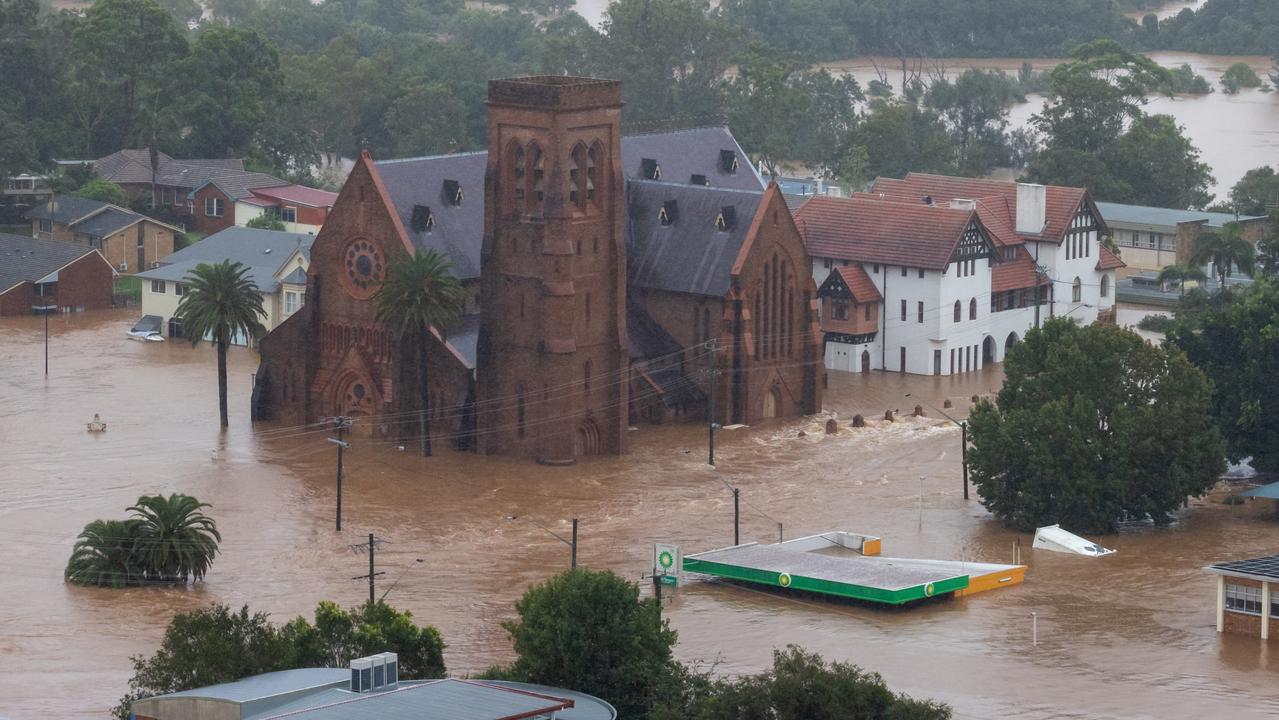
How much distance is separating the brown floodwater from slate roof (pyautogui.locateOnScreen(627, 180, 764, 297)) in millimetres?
6830

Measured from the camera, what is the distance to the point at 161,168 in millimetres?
170250

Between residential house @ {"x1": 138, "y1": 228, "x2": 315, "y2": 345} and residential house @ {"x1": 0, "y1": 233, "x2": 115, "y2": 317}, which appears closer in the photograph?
residential house @ {"x1": 138, "y1": 228, "x2": 315, "y2": 345}

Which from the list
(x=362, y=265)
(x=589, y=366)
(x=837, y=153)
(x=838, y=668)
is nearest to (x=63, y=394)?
(x=362, y=265)

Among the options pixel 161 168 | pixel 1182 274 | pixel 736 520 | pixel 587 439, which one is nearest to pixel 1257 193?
pixel 1182 274

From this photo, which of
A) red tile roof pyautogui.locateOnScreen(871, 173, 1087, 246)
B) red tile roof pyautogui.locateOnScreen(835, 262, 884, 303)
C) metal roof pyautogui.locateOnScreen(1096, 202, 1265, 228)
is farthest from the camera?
metal roof pyautogui.locateOnScreen(1096, 202, 1265, 228)

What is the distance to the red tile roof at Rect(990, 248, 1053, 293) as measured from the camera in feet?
444

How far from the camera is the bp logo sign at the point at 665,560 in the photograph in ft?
302

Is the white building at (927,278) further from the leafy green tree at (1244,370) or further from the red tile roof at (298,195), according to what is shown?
the red tile roof at (298,195)

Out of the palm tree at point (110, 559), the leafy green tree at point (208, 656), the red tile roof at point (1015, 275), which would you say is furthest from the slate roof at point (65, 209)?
the leafy green tree at point (208, 656)

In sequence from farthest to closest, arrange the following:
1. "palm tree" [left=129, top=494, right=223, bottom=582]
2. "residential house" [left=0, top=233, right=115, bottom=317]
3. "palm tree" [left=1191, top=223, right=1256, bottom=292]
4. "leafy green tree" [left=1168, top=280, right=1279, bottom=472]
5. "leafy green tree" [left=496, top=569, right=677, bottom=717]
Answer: "residential house" [left=0, top=233, right=115, bottom=317], "palm tree" [left=1191, top=223, right=1256, bottom=292], "leafy green tree" [left=1168, top=280, right=1279, bottom=472], "palm tree" [left=129, top=494, right=223, bottom=582], "leafy green tree" [left=496, top=569, right=677, bottom=717]

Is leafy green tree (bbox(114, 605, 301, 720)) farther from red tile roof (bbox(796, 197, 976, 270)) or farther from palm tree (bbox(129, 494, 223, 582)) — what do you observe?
red tile roof (bbox(796, 197, 976, 270))

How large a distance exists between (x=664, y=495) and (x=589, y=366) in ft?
25.8

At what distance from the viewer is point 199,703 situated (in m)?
68.7

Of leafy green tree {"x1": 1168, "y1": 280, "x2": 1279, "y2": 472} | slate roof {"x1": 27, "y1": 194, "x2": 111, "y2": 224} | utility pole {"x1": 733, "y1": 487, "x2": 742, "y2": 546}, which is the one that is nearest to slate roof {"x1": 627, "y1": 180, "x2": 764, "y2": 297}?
utility pole {"x1": 733, "y1": 487, "x2": 742, "y2": 546}
